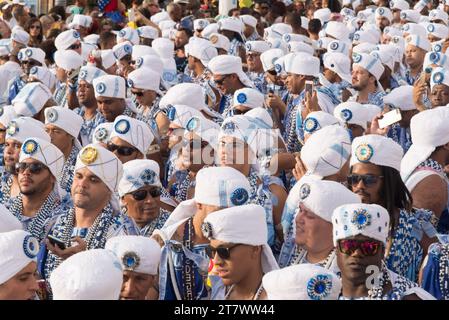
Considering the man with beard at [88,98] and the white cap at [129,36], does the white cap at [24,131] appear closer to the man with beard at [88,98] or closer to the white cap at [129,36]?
the man with beard at [88,98]

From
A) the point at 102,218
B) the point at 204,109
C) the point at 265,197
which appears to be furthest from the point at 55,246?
the point at 204,109

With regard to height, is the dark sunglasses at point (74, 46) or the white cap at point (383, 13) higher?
the white cap at point (383, 13)

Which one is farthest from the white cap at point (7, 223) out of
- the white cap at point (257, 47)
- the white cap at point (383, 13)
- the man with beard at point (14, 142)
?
the white cap at point (383, 13)

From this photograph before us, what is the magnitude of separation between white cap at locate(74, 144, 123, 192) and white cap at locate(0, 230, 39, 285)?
1613mm

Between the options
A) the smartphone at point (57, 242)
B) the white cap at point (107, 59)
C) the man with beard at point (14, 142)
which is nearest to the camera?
the smartphone at point (57, 242)

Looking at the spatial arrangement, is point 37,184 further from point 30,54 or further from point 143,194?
point 30,54

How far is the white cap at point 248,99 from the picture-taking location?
35.0 feet

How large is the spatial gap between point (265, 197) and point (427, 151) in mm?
1117

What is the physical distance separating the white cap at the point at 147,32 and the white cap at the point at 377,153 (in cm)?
981

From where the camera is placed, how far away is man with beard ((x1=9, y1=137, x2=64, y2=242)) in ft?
26.0

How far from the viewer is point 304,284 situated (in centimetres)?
518

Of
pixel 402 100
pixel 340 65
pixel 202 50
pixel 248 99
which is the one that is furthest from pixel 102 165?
pixel 202 50

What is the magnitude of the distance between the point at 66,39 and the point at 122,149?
659 cm

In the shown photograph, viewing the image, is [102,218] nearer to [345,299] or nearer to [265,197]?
[265,197]
